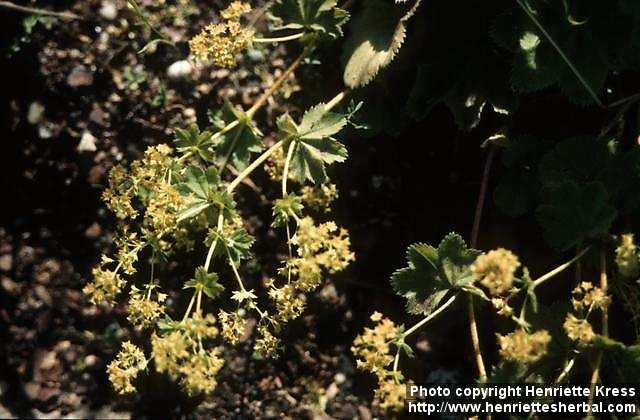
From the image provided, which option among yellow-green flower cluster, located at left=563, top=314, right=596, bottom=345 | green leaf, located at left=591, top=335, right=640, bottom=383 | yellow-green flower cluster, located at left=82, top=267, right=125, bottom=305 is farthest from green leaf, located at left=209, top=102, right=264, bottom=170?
green leaf, located at left=591, top=335, right=640, bottom=383

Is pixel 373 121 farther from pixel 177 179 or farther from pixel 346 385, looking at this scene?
pixel 346 385

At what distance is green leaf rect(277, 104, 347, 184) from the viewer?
6.11 feet

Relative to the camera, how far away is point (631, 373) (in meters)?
1.70

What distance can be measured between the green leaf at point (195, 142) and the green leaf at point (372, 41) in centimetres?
49

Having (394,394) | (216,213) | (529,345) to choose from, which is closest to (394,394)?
(394,394)

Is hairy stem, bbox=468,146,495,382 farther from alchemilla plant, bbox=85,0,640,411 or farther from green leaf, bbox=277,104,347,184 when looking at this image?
green leaf, bbox=277,104,347,184

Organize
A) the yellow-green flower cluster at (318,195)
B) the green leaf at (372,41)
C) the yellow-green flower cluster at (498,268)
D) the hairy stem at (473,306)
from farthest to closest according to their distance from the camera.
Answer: the yellow-green flower cluster at (318,195) < the green leaf at (372,41) < the hairy stem at (473,306) < the yellow-green flower cluster at (498,268)

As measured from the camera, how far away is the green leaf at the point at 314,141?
1.86 m

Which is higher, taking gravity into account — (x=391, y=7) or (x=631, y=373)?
(x=391, y=7)

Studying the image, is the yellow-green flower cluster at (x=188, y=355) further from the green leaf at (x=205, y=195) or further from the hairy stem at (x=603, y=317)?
the hairy stem at (x=603, y=317)

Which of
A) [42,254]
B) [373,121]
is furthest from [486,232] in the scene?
[42,254]

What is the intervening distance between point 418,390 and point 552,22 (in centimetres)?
131

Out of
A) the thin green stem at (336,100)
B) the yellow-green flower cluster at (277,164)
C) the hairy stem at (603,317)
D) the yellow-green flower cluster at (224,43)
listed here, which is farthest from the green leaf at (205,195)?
the hairy stem at (603,317)

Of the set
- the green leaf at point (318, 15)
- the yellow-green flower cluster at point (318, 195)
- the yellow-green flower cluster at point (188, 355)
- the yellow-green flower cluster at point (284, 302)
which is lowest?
the yellow-green flower cluster at point (188, 355)
